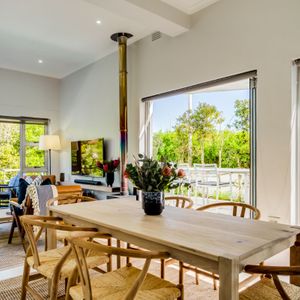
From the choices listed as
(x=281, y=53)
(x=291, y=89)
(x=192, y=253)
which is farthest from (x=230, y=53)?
(x=192, y=253)

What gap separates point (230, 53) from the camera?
3404 mm

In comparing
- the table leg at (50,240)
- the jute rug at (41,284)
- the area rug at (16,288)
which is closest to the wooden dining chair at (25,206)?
the jute rug at (41,284)

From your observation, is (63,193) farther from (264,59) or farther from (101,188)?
(264,59)

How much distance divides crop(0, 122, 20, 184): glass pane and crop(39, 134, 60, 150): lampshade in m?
0.65

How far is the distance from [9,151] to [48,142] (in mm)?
962

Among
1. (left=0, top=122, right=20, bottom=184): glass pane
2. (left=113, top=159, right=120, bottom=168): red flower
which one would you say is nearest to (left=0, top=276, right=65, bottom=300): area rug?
(left=113, top=159, right=120, bottom=168): red flower

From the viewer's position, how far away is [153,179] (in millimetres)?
2016

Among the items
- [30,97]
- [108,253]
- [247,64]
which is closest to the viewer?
[108,253]

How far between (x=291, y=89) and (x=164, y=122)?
2.54m

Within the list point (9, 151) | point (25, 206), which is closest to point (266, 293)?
point (25, 206)

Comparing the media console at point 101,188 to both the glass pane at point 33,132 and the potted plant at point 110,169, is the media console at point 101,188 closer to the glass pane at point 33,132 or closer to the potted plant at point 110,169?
the potted plant at point 110,169

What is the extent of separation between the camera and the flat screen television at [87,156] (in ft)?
18.0

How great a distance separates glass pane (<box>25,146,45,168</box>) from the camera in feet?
22.3

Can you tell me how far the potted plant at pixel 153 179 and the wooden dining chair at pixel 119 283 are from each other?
466 millimetres
